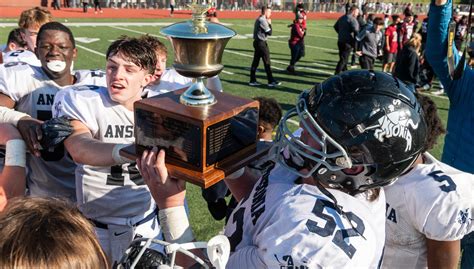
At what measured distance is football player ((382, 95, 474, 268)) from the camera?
6.25 ft

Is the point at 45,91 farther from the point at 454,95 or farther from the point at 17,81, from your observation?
the point at 454,95

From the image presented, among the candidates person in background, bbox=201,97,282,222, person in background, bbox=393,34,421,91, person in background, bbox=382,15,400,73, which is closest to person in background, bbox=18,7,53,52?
person in background, bbox=201,97,282,222

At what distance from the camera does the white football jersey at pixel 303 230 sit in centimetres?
137

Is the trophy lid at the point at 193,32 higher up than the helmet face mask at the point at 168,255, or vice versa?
the trophy lid at the point at 193,32

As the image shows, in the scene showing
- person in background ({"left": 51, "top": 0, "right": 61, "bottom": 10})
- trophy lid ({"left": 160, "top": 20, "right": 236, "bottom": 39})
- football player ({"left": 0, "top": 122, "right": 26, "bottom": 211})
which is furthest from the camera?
person in background ({"left": 51, "top": 0, "right": 61, "bottom": 10})

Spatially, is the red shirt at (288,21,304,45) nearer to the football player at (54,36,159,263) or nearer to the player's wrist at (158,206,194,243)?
the football player at (54,36,159,263)

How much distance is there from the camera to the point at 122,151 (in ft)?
6.52

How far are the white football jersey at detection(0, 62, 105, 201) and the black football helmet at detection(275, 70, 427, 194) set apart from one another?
5.88ft

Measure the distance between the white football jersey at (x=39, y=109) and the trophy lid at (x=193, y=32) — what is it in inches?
46.5

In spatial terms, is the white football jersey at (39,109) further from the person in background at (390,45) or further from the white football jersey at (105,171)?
the person in background at (390,45)

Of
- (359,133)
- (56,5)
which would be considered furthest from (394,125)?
(56,5)

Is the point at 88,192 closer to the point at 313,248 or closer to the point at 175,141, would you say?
the point at 175,141

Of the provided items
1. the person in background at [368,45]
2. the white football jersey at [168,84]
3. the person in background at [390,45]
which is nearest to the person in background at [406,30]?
the person in background at [390,45]

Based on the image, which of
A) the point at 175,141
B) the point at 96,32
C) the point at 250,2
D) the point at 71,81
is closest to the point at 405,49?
the point at 71,81
